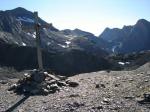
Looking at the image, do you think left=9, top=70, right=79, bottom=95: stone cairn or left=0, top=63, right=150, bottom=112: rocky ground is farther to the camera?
left=9, top=70, right=79, bottom=95: stone cairn

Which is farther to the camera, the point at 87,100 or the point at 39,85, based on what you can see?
the point at 39,85

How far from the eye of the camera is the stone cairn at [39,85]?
22405 mm

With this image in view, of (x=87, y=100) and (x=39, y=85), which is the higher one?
(x=39, y=85)

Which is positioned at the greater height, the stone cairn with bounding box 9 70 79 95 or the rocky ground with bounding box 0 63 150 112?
the stone cairn with bounding box 9 70 79 95

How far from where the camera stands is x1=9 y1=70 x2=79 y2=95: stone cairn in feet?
73.5

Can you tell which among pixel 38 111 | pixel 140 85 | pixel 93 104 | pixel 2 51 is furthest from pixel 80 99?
pixel 2 51

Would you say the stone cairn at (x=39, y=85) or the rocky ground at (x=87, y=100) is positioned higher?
the stone cairn at (x=39, y=85)

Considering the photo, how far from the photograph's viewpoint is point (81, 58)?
77.7 m

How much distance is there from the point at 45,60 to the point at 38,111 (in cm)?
5714

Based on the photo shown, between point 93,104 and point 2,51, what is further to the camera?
point 2,51

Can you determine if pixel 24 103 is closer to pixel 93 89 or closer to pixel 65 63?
pixel 93 89

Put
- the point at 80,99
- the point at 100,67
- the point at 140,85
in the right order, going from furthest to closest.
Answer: the point at 100,67
the point at 140,85
the point at 80,99

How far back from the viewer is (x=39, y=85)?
23.2 metres

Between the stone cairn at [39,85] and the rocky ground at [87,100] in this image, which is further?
the stone cairn at [39,85]
